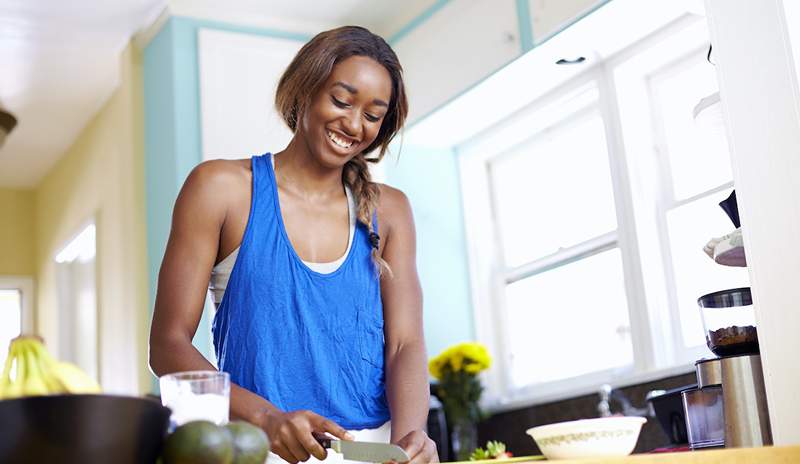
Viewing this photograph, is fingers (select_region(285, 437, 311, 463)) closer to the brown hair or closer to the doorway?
the brown hair

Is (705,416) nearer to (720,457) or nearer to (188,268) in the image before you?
(720,457)

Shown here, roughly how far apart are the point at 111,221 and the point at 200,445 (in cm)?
437

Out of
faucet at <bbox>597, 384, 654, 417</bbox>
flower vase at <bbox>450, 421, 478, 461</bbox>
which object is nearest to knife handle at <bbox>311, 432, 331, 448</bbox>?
faucet at <bbox>597, 384, 654, 417</bbox>

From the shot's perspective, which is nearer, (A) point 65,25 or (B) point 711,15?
(B) point 711,15

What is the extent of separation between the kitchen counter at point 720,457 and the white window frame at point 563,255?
1898 millimetres

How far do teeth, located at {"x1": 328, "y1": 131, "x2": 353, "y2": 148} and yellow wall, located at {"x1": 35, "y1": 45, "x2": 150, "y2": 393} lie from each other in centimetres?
265

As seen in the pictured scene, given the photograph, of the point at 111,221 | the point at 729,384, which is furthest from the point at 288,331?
the point at 111,221

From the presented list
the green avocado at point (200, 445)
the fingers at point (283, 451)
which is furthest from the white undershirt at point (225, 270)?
the green avocado at point (200, 445)

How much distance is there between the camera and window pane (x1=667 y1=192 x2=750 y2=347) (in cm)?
340

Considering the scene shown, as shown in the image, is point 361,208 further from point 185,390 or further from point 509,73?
point 509,73

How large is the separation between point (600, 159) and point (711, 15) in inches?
71.1

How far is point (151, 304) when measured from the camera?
4.12 m

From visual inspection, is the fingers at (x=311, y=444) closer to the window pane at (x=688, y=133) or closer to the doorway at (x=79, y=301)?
the window pane at (x=688, y=133)

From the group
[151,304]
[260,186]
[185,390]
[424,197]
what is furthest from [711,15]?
[151,304]
